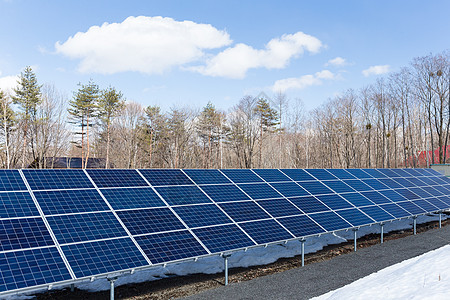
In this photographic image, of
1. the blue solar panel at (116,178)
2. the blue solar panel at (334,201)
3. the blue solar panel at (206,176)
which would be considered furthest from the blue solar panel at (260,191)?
the blue solar panel at (116,178)

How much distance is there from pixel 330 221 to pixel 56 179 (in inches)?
366

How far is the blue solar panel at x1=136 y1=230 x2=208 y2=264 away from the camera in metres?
7.56

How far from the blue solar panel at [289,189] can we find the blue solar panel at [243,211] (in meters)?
2.20

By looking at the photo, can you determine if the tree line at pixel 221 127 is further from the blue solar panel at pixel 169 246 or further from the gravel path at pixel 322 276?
Result: the blue solar panel at pixel 169 246

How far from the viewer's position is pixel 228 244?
8742 millimetres

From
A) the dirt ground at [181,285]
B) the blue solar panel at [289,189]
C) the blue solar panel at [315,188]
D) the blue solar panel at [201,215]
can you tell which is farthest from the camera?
the blue solar panel at [315,188]

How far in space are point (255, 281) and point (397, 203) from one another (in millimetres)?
→ 9669

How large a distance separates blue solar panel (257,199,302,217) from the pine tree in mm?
44915

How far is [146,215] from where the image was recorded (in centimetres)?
888

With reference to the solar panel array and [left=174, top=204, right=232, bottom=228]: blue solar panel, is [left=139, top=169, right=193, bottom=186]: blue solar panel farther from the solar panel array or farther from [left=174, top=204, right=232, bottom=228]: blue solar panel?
[left=174, top=204, right=232, bottom=228]: blue solar panel

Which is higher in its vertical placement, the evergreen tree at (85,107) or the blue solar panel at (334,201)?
the evergreen tree at (85,107)

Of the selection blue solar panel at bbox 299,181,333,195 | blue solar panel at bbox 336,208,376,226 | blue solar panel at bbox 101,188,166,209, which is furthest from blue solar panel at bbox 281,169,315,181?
blue solar panel at bbox 101,188,166,209

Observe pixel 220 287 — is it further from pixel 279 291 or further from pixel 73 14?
pixel 73 14

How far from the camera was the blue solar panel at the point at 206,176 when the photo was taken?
11.9 metres
